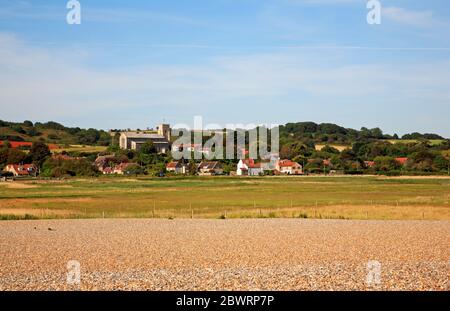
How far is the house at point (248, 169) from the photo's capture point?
391 feet

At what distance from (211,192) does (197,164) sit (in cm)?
6679

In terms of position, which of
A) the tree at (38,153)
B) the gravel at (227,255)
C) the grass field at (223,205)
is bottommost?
the grass field at (223,205)

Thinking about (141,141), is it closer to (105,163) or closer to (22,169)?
(105,163)

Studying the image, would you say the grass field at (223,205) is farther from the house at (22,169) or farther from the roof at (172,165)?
the house at (22,169)

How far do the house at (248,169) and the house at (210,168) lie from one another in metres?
4.75

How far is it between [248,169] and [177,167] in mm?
15849

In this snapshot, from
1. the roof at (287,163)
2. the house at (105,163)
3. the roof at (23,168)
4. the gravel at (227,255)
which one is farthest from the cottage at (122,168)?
the gravel at (227,255)

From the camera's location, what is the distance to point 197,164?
Answer: 438 ft

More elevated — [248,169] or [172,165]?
[172,165]

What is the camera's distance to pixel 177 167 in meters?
128

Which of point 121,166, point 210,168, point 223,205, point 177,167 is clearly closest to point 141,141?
point 121,166

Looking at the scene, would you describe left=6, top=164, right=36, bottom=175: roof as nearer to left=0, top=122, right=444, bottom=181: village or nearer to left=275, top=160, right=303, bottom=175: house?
left=0, top=122, right=444, bottom=181: village

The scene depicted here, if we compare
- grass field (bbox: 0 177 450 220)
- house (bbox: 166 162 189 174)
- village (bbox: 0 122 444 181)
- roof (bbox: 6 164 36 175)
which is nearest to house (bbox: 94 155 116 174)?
village (bbox: 0 122 444 181)
